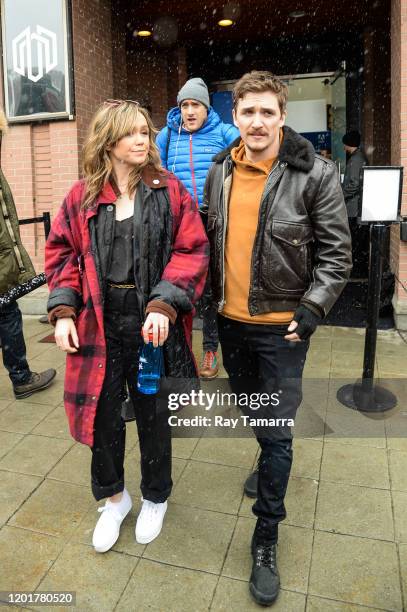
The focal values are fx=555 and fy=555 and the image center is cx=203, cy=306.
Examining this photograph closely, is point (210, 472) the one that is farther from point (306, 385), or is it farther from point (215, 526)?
point (306, 385)

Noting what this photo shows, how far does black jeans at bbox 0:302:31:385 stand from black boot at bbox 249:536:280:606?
2607mm

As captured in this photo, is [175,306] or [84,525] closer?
[175,306]

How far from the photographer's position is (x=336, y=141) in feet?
34.6

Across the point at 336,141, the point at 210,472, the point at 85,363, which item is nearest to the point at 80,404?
the point at 85,363

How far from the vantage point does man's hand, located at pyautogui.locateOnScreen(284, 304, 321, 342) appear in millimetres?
2261

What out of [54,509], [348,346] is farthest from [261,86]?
[348,346]

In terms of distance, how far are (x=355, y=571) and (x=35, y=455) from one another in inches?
80.7

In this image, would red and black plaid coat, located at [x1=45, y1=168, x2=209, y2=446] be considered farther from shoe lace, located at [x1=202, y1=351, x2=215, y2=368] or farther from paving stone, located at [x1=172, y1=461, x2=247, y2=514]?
shoe lace, located at [x1=202, y1=351, x2=215, y2=368]

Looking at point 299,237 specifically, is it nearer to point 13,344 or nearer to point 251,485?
point 251,485

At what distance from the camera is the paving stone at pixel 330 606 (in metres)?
2.23

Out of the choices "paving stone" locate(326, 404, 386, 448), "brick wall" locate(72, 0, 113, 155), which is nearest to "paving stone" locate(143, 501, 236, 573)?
"paving stone" locate(326, 404, 386, 448)

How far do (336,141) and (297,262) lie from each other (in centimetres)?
892

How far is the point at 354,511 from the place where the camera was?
286 cm

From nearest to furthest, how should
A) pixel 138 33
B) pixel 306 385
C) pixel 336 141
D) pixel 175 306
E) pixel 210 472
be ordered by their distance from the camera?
pixel 175 306 → pixel 210 472 → pixel 306 385 → pixel 138 33 → pixel 336 141
